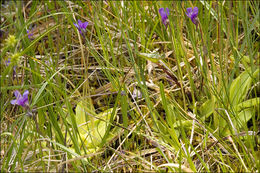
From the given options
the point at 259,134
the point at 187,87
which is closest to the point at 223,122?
the point at 259,134

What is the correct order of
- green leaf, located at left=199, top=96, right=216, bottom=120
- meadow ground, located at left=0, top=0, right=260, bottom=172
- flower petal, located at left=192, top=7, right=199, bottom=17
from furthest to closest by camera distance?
green leaf, located at left=199, top=96, right=216, bottom=120 → flower petal, located at left=192, top=7, right=199, bottom=17 → meadow ground, located at left=0, top=0, right=260, bottom=172

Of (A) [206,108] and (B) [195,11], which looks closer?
(B) [195,11]

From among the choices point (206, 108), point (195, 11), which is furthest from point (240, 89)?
point (195, 11)

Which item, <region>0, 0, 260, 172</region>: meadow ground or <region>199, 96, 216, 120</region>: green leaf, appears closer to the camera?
<region>0, 0, 260, 172</region>: meadow ground

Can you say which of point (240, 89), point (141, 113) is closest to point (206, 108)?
point (240, 89)

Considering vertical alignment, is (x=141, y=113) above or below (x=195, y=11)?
below

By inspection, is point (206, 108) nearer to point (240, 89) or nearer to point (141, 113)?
point (240, 89)

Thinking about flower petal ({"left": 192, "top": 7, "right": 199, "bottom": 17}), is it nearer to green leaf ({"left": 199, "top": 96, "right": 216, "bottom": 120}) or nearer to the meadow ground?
the meadow ground

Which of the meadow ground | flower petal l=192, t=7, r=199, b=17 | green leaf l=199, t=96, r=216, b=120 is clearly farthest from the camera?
green leaf l=199, t=96, r=216, b=120

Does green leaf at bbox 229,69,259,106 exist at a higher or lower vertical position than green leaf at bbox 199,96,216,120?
higher

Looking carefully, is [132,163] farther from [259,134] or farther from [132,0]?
[132,0]

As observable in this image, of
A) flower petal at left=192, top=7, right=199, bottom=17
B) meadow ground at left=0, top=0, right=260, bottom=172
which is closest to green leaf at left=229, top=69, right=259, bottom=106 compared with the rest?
meadow ground at left=0, top=0, right=260, bottom=172
